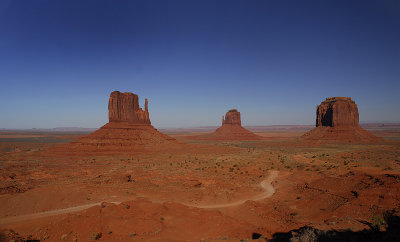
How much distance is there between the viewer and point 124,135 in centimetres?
5000

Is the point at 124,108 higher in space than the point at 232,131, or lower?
higher

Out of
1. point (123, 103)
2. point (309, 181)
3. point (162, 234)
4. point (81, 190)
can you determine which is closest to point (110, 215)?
point (162, 234)

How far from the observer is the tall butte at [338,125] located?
65562 mm

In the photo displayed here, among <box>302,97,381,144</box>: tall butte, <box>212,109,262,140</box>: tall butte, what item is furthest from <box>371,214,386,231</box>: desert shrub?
<box>212,109,262,140</box>: tall butte

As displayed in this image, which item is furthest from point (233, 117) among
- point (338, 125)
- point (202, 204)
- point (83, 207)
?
point (83, 207)

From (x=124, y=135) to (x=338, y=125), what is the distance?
70.7 m

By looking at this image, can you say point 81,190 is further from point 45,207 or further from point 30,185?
point 30,185

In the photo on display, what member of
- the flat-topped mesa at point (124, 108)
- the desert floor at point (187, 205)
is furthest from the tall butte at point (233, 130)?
the desert floor at point (187, 205)

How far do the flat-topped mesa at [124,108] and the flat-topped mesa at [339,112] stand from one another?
65164 millimetres

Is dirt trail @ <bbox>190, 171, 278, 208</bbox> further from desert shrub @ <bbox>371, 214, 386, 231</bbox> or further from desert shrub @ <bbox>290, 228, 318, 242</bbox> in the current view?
desert shrub @ <bbox>371, 214, 386, 231</bbox>

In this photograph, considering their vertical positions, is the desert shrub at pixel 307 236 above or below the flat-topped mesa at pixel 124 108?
below

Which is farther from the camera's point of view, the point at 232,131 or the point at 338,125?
the point at 232,131

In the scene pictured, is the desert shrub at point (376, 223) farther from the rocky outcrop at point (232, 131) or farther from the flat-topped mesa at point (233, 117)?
the flat-topped mesa at point (233, 117)

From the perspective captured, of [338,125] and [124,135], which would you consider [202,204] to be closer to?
[124,135]
